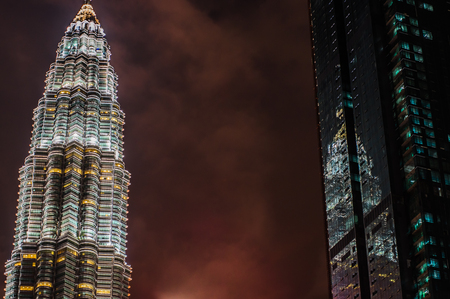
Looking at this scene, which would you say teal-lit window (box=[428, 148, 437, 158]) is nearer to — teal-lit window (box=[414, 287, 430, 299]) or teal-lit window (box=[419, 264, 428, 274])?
teal-lit window (box=[419, 264, 428, 274])

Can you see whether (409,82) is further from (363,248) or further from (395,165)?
(363,248)

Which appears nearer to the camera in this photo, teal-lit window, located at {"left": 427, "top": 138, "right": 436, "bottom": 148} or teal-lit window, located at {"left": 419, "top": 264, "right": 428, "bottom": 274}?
teal-lit window, located at {"left": 419, "top": 264, "right": 428, "bottom": 274}

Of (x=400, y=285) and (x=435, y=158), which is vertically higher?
(x=435, y=158)

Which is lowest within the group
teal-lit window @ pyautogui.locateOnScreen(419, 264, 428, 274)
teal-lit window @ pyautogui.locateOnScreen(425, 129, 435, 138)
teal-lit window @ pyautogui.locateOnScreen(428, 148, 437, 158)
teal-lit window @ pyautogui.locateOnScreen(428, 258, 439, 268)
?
teal-lit window @ pyautogui.locateOnScreen(419, 264, 428, 274)

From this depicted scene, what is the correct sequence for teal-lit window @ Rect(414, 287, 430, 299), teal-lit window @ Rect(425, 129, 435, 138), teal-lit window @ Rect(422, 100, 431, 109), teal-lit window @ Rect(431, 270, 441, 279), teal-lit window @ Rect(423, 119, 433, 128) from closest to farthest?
teal-lit window @ Rect(414, 287, 430, 299) < teal-lit window @ Rect(431, 270, 441, 279) < teal-lit window @ Rect(425, 129, 435, 138) < teal-lit window @ Rect(423, 119, 433, 128) < teal-lit window @ Rect(422, 100, 431, 109)

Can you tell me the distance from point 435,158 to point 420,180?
765 centimetres

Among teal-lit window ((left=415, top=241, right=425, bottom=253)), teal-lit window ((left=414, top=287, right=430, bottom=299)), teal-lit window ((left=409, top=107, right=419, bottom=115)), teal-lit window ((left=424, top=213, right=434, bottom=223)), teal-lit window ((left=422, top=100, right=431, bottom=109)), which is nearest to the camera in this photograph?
teal-lit window ((left=414, top=287, right=430, bottom=299))

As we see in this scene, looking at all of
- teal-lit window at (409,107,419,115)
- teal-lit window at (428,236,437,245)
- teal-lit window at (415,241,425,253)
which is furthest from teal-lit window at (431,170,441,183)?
teal-lit window at (415,241,425,253)

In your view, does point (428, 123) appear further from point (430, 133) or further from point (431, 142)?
point (431, 142)

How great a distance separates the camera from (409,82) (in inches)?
7859

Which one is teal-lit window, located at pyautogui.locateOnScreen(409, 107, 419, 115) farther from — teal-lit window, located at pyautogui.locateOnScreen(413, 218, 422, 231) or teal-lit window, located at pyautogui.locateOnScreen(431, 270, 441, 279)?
teal-lit window, located at pyautogui.locateOnScreen(431, 270, 441, 279)

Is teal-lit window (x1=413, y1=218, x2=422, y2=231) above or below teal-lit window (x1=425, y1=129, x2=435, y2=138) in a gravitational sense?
below

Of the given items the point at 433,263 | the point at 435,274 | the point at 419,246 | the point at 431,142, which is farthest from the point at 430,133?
the point at 435,274

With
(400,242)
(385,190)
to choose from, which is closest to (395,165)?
(385,190)
